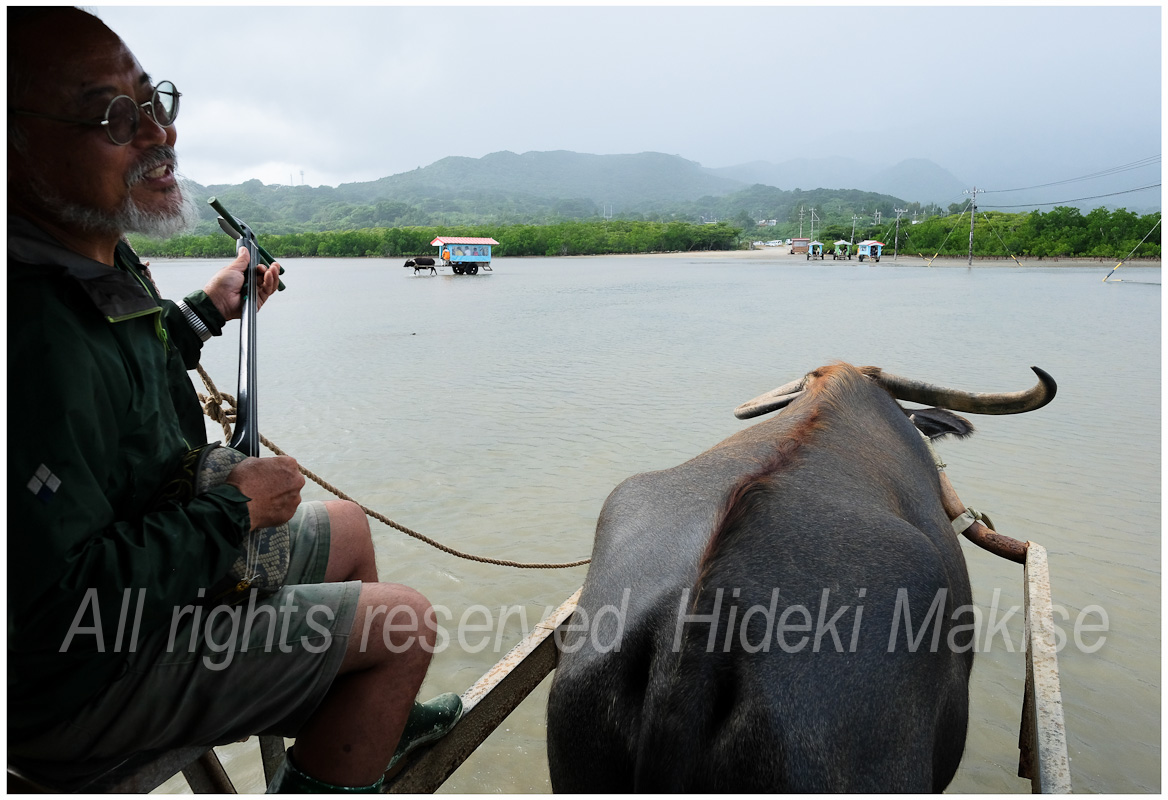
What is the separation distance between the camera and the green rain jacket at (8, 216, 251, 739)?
3.98 ft

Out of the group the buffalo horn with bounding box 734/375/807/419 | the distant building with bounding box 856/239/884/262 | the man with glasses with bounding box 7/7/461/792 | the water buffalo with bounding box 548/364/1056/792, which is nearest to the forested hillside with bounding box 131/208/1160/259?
the distant building with bounding box 856/239/884/262

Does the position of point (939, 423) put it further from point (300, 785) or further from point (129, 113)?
point (129, 113)

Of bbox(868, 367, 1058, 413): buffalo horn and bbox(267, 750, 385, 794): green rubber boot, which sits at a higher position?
bbox(868, 367, 1058, 413): buffalo horn

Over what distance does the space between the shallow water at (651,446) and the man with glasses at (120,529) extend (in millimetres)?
1402

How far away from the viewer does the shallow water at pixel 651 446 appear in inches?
126

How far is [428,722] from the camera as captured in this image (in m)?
1.90

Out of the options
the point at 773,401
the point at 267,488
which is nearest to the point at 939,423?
the point at 773,401

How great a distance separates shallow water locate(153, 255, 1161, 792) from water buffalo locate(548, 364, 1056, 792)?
4.67 feet

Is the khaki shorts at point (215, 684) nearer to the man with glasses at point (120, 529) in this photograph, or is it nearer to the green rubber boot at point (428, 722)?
the man with glasses at point (120, 529)

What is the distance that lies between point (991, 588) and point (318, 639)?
12.9ft

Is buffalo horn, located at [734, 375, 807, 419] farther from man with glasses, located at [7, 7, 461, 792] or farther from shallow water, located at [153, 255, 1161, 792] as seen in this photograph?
man with glasses, located at [7, 7, 461, 792]

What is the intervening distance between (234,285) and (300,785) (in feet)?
5.12

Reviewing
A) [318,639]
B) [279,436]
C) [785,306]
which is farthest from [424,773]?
[785,306]

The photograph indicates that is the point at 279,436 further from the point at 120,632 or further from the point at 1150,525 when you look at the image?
the point at 1150,525
